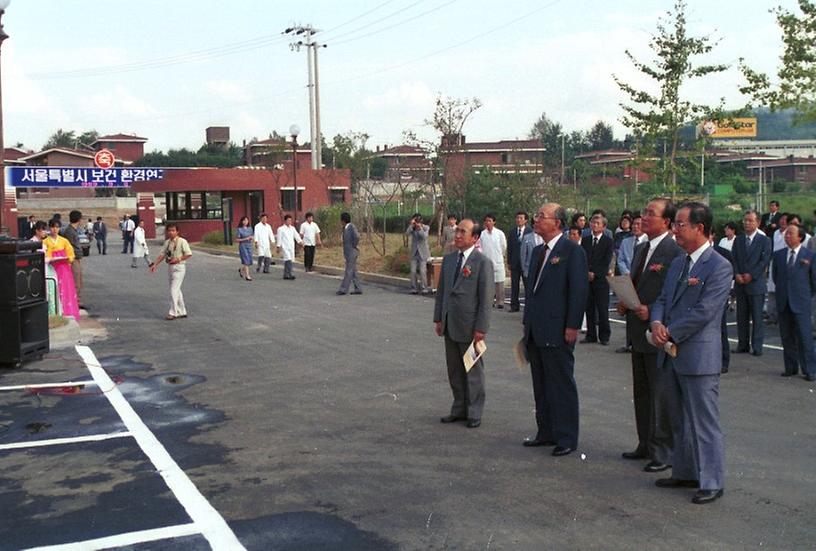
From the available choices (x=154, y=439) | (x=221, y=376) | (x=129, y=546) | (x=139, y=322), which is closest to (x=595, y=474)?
(x=129, y=546)

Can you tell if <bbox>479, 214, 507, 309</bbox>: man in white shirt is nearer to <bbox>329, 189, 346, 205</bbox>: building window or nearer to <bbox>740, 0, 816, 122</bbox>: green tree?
<bbox>740, 0, 816, 122</bbox>: green tree

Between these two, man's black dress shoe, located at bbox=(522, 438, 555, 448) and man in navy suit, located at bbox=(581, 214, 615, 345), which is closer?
man's black dress shoe, located at bbox=(522, 438, 555, 448)

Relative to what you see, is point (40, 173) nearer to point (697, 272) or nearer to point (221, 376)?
point (221, 376)

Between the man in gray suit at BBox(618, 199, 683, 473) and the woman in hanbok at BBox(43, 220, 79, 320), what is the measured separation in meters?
11.7

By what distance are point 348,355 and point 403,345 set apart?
1063 millimetres

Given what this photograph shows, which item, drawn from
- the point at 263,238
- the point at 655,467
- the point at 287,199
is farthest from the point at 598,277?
the point at 287,199

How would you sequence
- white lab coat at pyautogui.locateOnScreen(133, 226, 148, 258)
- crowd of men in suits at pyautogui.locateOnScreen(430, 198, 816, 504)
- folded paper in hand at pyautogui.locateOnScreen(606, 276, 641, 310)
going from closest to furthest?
1. crowd of men in suits at pyautogui.locateOnScreen(430, 198, 816, 504)
2. folded paper in hand at pyautogui.locateOnScreen(606, 276, 641, 310)
3. white lab coat at pyautogui.locateOnScreen(133, 226, 148, 258)

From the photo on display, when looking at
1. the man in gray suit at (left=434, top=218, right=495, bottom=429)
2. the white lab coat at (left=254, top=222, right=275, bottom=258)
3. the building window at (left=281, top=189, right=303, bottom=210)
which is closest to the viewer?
the man in gray suit at (left=434, top=218, right=495, bottom=429)

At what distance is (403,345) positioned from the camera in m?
Answer: 13.1

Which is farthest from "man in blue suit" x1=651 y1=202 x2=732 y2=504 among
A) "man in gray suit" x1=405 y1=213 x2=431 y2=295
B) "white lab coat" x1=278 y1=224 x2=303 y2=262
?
"white lab coat" x1=278 y1=224 x2=303 y2=262

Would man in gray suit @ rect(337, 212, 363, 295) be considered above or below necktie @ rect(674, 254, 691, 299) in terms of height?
below

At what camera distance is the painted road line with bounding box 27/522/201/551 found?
5316mm

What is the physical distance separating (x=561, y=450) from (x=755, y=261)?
6.26 m

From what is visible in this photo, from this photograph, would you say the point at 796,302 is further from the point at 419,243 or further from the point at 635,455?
the point at 419,243
